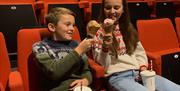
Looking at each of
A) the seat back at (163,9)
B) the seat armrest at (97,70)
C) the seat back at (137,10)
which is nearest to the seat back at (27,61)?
the seat armrest at (97,70)

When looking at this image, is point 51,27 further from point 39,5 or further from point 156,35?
point 39,5

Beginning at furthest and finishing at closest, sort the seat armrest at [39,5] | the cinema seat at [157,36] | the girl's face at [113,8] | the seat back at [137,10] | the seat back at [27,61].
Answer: the seat back at [137,10] → the seat armrest at [39,5] → the cinema seat at [157,36] → the girl's face at [113,8] → the seat back at [27,61]

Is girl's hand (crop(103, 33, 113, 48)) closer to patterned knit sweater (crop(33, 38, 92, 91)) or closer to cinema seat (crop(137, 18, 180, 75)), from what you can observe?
patterned knit sweater (crop(33, 38, 92, 91))

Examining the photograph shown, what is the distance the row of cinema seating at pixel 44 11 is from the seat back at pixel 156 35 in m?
0.58

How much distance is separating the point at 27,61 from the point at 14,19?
32.6 inches

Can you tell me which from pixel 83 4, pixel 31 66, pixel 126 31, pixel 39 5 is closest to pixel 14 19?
pixel 39 5

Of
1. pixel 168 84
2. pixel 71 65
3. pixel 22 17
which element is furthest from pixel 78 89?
pixel 22 17

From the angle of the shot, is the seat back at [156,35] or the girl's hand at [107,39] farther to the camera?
the seat back at [156,35]

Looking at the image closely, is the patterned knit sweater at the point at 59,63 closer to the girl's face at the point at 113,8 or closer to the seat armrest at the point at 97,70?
the seat armrest at the point at 97,70

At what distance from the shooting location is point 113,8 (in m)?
1.48

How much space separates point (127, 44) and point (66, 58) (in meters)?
0.38

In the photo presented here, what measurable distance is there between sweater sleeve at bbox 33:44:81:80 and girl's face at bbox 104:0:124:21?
0.32 metres

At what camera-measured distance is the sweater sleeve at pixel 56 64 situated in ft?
4.11

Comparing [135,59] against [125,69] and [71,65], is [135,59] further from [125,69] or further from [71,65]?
[71,65]
